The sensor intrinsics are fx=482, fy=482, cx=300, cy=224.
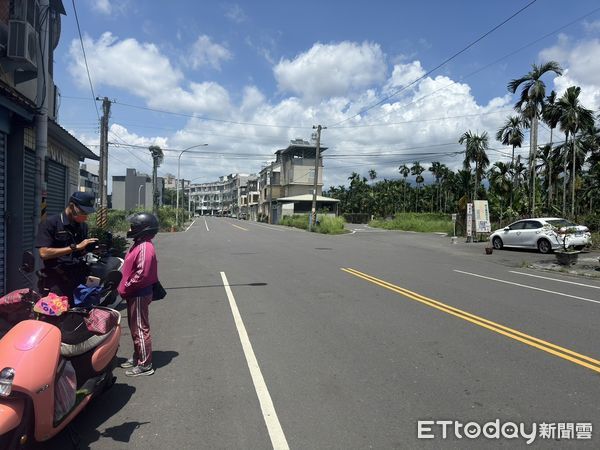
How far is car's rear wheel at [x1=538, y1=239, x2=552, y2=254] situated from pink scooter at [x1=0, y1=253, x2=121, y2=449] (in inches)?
824

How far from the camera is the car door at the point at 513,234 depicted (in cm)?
2270

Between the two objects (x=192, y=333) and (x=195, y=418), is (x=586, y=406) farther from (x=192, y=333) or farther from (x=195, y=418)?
(x=192, y=333)

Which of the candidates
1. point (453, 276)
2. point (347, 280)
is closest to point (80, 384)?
point (347, 280)

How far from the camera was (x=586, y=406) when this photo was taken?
4293 mm

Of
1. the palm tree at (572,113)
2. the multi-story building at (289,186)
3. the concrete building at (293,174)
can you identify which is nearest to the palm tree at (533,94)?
the palm tree at (572,113)

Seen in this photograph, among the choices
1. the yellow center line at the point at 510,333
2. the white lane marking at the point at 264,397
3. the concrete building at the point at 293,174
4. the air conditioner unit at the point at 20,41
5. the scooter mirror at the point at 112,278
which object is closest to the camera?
the white lane marking at the point at 264,397

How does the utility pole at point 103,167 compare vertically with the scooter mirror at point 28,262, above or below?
above

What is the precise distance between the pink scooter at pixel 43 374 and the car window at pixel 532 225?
21544mm

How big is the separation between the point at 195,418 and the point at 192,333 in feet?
9.50

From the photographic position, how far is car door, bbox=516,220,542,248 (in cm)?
2162

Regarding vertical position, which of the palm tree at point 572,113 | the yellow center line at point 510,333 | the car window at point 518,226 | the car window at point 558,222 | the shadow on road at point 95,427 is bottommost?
the shadow on road at point 95,427

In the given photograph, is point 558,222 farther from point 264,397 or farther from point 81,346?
point 81,346

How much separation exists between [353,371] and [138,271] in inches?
→ 99.7

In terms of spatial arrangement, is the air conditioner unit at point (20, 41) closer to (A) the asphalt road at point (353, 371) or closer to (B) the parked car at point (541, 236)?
(A) the asphalt road at point (353, 371)
